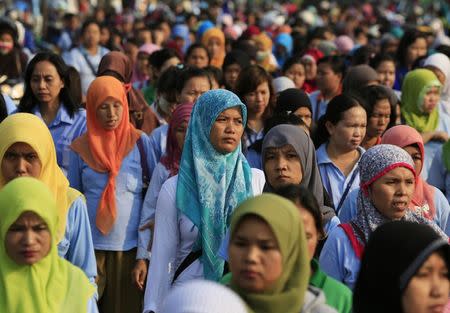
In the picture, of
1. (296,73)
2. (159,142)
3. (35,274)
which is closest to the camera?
(35,274)

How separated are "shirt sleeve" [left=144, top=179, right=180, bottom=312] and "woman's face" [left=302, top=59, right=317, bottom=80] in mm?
8218

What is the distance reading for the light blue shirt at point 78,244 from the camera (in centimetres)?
662

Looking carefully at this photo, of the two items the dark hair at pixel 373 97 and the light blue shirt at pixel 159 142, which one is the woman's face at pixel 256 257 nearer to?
the light blue shirt at pixel 159 142

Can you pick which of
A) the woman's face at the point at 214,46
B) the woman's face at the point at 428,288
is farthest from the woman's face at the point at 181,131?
the woman's face at the point at 214,46

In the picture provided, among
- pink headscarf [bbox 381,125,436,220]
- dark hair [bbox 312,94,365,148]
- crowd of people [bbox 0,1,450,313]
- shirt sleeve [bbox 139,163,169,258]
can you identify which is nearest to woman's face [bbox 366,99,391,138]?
crowd of people [bbox 0,1,450,313]

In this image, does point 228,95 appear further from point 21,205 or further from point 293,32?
point 293,32

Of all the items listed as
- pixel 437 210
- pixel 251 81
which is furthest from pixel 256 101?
pixel 437 210

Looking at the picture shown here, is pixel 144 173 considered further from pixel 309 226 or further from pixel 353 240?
pixel 309 226

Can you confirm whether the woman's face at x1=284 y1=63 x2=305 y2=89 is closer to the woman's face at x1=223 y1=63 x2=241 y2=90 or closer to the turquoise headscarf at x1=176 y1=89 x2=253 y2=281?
the woman's face at x1=223 y1=63 x2=241 y2=90

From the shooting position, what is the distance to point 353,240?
636cm

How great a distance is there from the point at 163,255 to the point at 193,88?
11.1 feet

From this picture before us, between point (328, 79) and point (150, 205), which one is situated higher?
point (328, 79)

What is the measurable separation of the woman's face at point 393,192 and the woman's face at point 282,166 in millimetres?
533

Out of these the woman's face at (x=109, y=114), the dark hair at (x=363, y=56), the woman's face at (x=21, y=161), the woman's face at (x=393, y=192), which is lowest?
the woman's face at (x=393, y=192)
